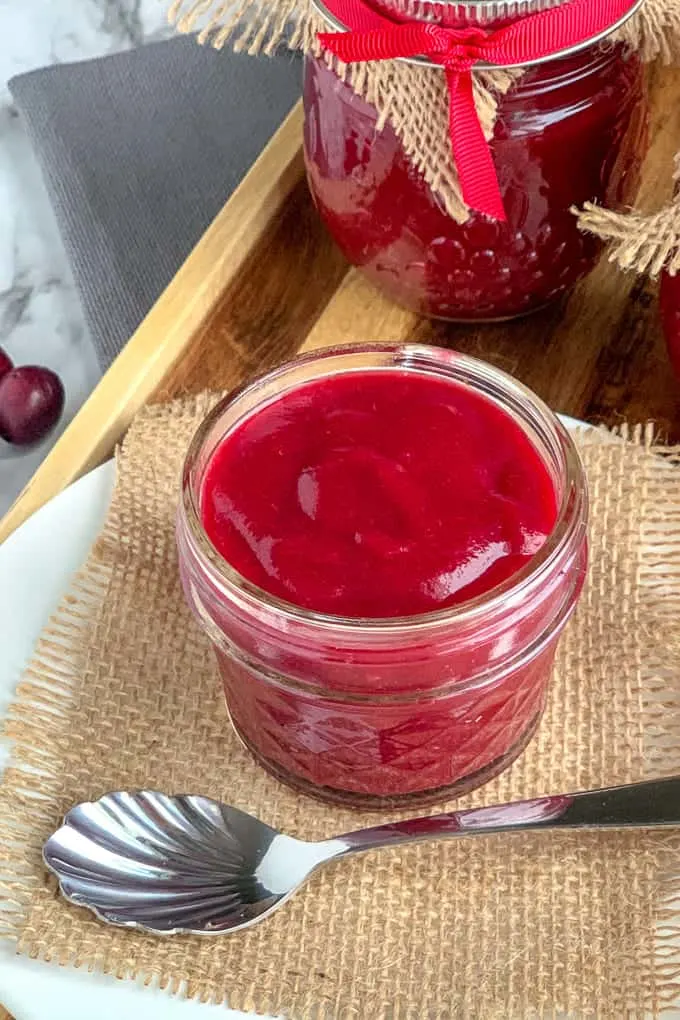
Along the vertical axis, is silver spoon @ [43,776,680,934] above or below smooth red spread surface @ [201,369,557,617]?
below

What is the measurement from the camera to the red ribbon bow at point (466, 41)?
37.4 inches

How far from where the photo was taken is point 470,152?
1.01 metres

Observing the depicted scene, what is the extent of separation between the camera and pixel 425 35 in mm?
946

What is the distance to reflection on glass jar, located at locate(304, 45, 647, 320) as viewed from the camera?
1030 millimetres

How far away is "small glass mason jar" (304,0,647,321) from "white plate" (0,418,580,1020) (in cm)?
16

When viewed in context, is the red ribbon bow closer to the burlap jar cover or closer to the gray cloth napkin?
the burlap jar cover

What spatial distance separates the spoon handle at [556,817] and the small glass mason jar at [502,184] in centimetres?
48

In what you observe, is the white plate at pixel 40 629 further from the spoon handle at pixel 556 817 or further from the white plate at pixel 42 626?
the spoon handle at pixel 556 817

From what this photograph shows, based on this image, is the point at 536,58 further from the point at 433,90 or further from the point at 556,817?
the point at 556,817

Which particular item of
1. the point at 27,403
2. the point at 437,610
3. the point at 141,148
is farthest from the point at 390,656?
the point at 141,148

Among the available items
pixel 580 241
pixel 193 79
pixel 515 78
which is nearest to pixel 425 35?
pixel 515 78

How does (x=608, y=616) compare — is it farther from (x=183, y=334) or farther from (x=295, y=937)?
(x=183, y=334)

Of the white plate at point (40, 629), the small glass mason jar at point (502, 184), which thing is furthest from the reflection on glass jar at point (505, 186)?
the white plate at point (40, 629)

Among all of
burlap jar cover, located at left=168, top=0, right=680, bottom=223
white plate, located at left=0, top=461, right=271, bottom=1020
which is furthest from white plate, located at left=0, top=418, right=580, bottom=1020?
burlap jar cover, located at left=168, top=0, right=680, bottom=223
